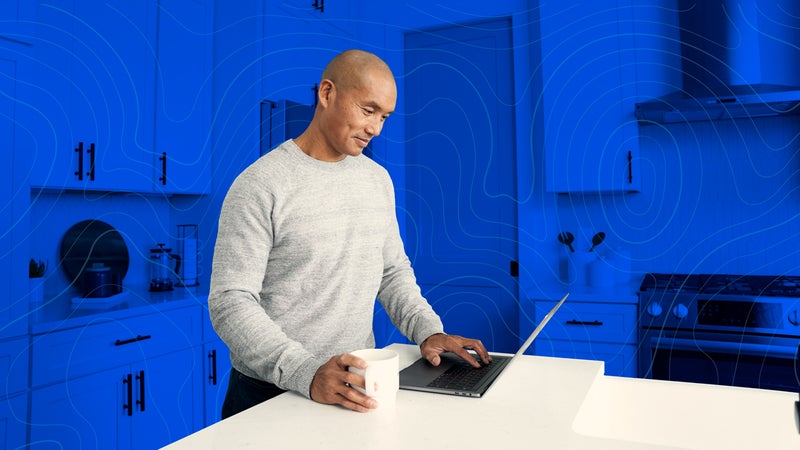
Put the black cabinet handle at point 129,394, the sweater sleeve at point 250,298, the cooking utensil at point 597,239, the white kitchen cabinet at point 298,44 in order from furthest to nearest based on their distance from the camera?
the cooking utensil at point 597,239, the white kitchen cabinet at point 298,44, the black cabinet handle at point 129,394, the sweater sleeve at point 250,298

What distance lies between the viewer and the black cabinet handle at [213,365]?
112 inches

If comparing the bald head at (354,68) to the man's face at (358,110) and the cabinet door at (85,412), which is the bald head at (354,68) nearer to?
the man's face at (358,110)

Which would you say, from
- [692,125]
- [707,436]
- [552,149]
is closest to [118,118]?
[552,149]

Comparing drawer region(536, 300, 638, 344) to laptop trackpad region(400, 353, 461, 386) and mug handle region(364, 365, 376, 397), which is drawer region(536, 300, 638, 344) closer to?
laptop trackpad region(400, 353, 461, 386)

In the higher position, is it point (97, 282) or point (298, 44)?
point (298, 44)

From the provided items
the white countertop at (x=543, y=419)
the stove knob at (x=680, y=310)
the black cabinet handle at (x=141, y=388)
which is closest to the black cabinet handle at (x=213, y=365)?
the black cabinet handle at (x=141, y=388)

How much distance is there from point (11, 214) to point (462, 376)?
1667mm

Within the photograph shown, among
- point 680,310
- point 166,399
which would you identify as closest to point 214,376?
point 166,399

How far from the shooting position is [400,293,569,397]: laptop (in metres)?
1.14

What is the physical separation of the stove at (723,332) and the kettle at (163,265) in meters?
2.25

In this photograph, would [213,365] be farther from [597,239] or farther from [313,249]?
[597,239]

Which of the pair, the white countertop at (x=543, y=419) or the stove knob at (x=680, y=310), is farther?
the stove knob at (x=680, y=310)

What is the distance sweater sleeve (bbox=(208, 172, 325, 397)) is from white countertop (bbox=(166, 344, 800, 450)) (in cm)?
7

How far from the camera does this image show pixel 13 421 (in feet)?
6.68
